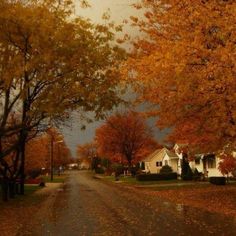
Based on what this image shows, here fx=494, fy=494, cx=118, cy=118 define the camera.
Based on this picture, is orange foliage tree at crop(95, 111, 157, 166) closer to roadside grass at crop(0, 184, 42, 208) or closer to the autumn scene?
roadside grass at crop(0, 184, 42, 208)

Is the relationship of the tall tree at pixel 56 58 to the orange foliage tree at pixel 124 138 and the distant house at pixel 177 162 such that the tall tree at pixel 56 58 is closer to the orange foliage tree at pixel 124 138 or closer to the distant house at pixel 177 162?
the distant house at pixel 177 162

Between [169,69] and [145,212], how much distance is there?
21.0 ft

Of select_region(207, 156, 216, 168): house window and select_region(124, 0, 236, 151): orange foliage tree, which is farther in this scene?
select_region(207, 156, 216, 168): house window

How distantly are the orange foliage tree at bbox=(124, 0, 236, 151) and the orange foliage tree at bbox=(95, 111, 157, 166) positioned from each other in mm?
55987

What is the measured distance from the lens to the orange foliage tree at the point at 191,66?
17.3 m

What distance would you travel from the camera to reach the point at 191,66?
19312 mm

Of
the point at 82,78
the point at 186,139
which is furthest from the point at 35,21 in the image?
the point at 186,139

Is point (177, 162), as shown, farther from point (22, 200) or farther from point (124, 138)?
point (22, 200)

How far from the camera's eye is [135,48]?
24.1 metres

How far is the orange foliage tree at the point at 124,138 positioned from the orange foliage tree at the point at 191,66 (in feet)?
184

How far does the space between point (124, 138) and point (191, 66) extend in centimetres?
6238

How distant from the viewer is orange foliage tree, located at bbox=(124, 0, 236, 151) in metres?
17.3

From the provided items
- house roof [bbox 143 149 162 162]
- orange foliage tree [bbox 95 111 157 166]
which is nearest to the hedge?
orange foliage tree [bbox 95 111 157 166]

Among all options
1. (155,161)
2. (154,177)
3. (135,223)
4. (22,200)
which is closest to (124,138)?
(155,161)
